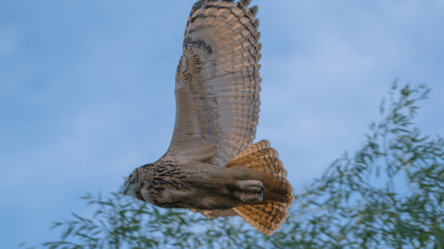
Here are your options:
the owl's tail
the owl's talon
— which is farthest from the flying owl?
the owl's talon

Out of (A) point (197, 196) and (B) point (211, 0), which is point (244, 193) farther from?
(B) point (211, 0)

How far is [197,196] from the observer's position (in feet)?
9.98

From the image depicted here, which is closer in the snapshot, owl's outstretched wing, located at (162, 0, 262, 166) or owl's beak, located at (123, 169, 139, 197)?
owl's beak, located at (123, 169, 139, 197)

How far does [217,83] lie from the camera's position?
3.94 m

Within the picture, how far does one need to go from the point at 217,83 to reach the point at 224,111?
0.26 metres

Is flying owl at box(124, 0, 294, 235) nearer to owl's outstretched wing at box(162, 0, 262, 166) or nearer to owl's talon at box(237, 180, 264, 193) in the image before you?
owl's outstretched wing at box(162, 0, 262, 166)

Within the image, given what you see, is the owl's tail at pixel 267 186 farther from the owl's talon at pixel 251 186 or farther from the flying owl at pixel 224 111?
the owl's talon at pixel 251 186

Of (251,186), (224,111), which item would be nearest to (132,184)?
(251,186)

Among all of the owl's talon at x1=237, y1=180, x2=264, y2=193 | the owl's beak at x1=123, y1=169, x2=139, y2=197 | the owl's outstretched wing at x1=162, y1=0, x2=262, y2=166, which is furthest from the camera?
the owl's outstretched wing at x1=162, y1=0, x2=262, y2=166

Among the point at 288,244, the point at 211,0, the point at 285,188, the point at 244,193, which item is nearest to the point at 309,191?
the point at 288,244

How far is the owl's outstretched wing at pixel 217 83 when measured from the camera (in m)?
3.82

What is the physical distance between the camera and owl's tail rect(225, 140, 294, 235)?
→ 3299 millimetres

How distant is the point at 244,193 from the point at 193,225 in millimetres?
1666

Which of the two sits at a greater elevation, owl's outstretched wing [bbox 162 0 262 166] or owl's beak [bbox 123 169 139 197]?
owl's outstretched wing [bbox 162 0 262 166]
